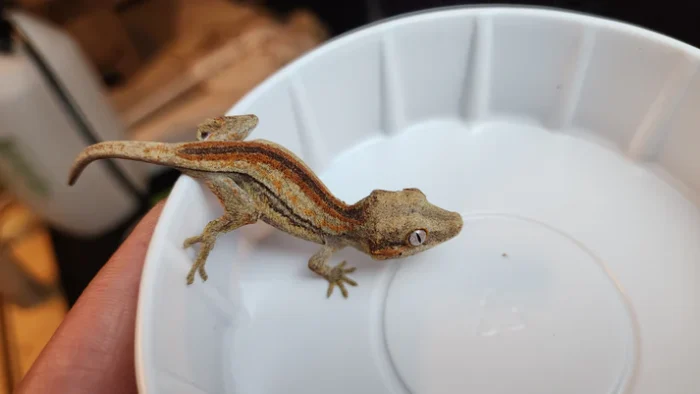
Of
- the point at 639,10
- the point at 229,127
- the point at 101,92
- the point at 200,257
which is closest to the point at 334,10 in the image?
the point at 101,92

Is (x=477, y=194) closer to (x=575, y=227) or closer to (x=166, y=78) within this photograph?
(x=575, y=227)

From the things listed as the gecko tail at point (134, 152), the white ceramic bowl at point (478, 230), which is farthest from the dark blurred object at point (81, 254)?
the white ceramic bowl at point (478, 230)

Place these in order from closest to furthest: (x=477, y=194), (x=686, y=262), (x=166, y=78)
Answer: (x=686, y=262) → (x=477, y=194) → (x=166, y=78)

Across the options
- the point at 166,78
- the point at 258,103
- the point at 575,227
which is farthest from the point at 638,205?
the point at 166,78

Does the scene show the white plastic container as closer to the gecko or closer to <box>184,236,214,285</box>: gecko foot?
the gecko

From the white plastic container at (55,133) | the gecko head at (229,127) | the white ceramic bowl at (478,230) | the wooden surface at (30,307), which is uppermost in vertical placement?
the white plastic container at (55,133)

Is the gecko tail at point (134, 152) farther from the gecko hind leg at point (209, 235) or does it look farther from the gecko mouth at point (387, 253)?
the gecko mouth at point (387, 253)
